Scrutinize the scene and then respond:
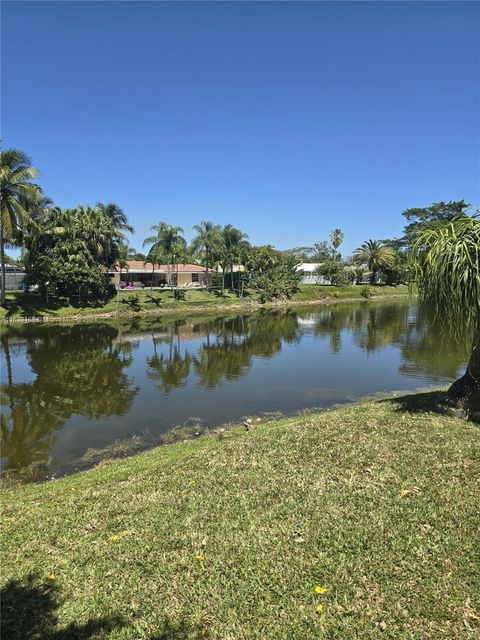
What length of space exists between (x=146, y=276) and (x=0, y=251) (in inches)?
1397

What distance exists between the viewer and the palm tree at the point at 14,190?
37.8m

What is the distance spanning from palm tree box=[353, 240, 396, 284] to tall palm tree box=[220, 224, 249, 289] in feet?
102

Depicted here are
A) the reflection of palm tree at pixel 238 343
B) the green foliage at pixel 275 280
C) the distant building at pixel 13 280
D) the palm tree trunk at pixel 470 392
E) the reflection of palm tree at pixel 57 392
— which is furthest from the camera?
the green foliage at pixel 275 280

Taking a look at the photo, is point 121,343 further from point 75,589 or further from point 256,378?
point 75,589

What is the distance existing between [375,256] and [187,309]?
45023 mm

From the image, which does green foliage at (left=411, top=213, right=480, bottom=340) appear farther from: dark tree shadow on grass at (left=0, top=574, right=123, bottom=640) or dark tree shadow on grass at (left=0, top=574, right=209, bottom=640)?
dark tree shadow on grass at (left=0, top=574, right=123, bottom=640)

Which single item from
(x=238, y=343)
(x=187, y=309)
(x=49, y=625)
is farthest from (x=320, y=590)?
(x=187, y=309)

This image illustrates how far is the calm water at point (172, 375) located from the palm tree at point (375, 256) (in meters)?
46.6

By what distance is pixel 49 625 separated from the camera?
4434 mm

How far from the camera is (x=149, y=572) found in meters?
5.15

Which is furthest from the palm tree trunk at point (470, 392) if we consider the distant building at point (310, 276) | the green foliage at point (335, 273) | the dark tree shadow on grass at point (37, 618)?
the distant building at point (310, 276)

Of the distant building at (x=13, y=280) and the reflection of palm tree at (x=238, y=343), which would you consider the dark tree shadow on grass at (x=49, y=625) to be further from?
the distant building at (x=13, y=280)

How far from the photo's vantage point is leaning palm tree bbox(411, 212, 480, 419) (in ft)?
28.2

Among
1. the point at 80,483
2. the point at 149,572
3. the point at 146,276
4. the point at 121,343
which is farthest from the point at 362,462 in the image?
the point at 146,276
